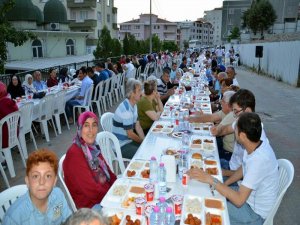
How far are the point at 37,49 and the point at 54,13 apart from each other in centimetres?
445

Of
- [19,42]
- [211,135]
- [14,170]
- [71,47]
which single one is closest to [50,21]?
[71,47]

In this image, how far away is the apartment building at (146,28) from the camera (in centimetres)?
7331

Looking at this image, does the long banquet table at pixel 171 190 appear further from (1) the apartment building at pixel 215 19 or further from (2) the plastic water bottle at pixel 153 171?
(1) the apartment building at pixel 215 19

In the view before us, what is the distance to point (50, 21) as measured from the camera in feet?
82.3

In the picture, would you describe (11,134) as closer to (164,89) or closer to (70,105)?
(70,105)

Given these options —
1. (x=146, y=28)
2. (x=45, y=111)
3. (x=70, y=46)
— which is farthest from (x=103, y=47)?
(x=146, y=28)

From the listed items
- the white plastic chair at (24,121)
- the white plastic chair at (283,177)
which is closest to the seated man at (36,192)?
the white plastic chair at (283,177)

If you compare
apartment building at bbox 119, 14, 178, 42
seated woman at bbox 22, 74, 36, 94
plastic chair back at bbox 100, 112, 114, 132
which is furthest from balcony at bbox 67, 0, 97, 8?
apartment building at bbox 119, 14, 178, 42

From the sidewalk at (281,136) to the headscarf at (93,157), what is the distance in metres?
2.16

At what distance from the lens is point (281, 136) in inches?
259

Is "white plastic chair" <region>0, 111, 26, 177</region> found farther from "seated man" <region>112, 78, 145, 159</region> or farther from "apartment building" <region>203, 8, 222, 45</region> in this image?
"apartment building" <region>203, 8, 222, 45</region>

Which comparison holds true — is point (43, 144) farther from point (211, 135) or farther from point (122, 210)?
point (122, 210)

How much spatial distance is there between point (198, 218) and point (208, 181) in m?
0.43

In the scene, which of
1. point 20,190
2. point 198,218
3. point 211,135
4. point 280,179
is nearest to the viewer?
point 198,218
